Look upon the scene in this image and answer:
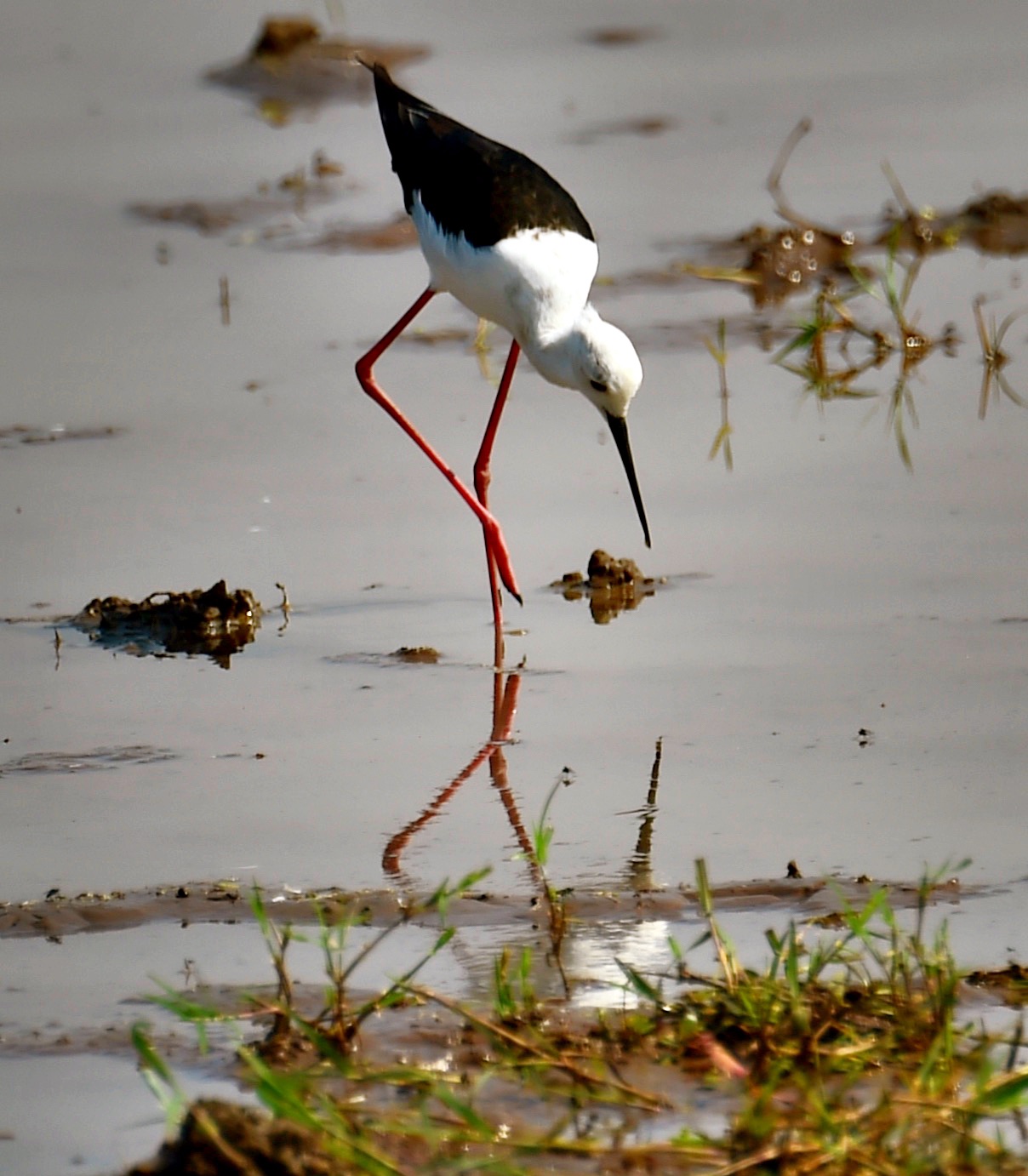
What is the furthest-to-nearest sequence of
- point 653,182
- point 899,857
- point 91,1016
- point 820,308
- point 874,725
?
point 653,182, point 820,308, point 874,725, point 899,857, point 91,1016

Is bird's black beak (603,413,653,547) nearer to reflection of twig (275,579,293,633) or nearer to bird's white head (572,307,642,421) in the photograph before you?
bird's white head (572,307,642,421)

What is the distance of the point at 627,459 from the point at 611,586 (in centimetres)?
48

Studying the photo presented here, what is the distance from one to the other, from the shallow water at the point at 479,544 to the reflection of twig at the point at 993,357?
0.04 metres

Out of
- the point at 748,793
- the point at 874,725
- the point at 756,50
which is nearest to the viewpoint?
the point at 748,793

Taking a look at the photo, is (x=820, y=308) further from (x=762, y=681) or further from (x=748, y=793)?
(x=748, y=793)

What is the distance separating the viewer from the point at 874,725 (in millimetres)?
4402

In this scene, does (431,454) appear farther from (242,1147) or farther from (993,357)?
(242,1147)

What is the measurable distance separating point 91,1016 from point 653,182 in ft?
22.2

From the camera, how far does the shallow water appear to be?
3984 millimetres

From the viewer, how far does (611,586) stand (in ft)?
17.4

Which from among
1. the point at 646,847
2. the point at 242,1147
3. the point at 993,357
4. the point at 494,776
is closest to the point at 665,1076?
the point at 242,1147

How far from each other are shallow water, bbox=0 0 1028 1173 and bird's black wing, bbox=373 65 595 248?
74cm

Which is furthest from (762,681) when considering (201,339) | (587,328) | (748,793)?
(201,339)

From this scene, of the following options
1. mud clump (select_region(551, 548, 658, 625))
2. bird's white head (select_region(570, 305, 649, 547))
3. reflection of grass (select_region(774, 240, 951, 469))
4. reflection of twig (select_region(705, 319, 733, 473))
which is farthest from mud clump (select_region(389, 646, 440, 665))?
reflection of grass (select_region(774, 240, 951, 469))
